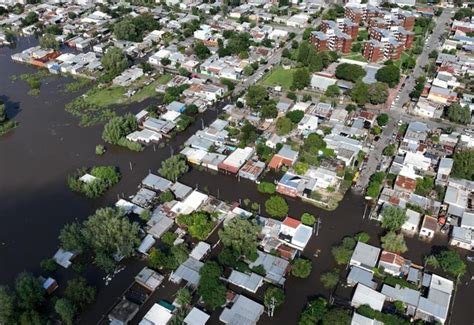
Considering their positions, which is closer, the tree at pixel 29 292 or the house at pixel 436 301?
the house at pixel 436 301

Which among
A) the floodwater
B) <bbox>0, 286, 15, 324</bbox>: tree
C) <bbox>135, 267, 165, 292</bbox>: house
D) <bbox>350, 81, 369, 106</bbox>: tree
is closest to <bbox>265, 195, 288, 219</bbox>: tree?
the floodwater

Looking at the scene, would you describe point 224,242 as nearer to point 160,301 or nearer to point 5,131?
point 160,301

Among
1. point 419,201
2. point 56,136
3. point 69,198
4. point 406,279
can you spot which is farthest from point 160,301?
point 56,136

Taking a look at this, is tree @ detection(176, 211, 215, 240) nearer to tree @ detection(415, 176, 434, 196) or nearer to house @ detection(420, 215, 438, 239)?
house @ detection(420, 215, 438, 239)

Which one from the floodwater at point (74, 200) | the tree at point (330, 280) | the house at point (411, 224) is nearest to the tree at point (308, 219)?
the floodwater at point (74, 200)

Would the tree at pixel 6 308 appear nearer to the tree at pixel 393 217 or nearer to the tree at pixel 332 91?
the tree at pixel 393 217

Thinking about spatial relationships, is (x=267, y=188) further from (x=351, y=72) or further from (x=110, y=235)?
(x=351, y=72)
